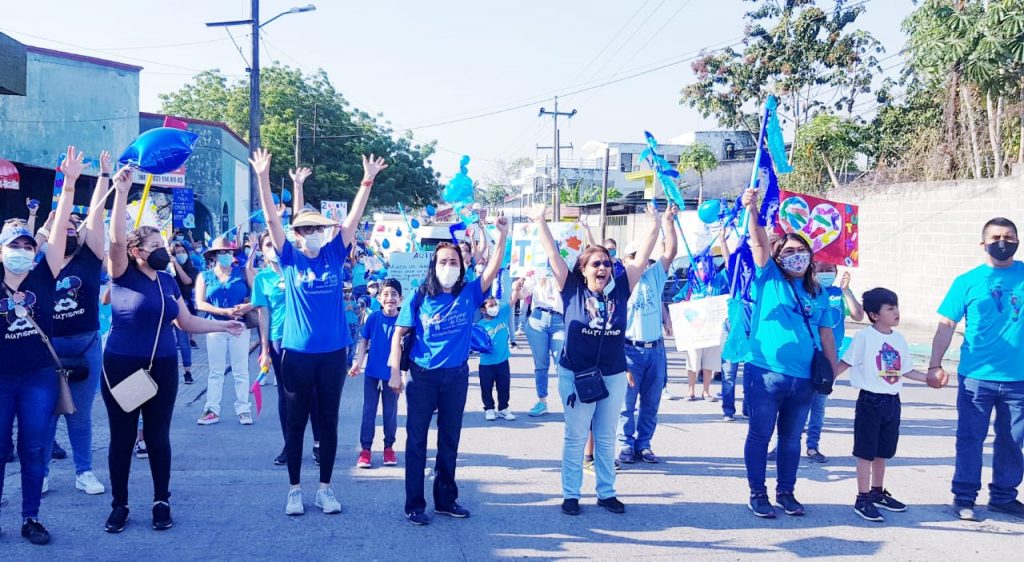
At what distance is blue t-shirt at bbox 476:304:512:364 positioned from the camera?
309 inches

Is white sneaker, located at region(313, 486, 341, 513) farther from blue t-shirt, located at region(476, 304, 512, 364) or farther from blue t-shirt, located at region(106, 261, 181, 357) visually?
blue t-shirt, located at region(476, 304, 512, 364)

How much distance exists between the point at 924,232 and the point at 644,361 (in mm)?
13140

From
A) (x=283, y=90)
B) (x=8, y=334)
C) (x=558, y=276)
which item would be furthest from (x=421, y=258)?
(x=283, y=90)

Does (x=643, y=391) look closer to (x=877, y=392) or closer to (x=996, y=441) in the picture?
(x=877, y=392)

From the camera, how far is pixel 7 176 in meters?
15.4

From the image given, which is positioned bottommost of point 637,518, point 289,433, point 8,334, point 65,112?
point 637,518

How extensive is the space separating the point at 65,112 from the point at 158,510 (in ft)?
61.7

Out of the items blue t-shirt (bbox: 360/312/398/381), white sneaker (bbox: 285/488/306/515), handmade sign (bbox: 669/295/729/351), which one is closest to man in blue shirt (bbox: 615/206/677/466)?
handmade sign (bbox: 669/295/729/351)

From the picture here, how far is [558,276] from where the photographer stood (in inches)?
207

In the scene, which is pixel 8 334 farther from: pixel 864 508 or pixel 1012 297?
pixel 1012 297

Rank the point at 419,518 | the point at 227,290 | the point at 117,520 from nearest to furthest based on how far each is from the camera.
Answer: the point at 117,520
the point at 419,518
the point at 227,290

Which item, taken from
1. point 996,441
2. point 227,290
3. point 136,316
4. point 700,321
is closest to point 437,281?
point 136,316

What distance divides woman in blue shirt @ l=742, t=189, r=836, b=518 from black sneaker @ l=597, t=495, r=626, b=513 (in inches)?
33.5

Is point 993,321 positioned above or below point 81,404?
above
